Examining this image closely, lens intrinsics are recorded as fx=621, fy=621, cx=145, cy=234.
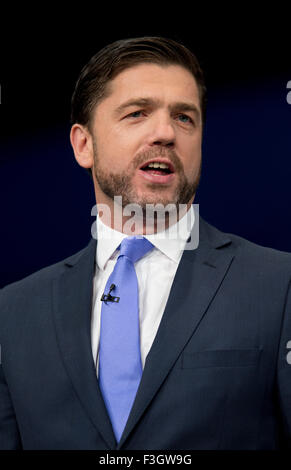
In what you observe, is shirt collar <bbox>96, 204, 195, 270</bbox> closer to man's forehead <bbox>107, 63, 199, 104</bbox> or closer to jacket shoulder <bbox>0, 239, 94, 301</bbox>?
jacket shoulder <bbox>0, 239, 94, 301</bbox>

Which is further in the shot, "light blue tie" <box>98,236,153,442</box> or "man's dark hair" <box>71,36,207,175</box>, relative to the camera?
"man's dark hair" <box>71,36,207,175</box>

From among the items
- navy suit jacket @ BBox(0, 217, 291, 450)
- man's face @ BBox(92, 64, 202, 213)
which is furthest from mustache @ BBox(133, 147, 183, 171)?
navy suit jacket @ BBox(0, 217, 291, 450)

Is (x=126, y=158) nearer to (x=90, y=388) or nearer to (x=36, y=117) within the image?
(x=90, y=388)

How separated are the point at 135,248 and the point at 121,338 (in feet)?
0.88

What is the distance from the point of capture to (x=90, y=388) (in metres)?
1.62

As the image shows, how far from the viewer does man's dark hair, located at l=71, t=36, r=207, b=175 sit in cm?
185

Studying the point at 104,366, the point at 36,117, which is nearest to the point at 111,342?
the point at 104,366

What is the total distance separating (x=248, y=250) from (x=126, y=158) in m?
0.45

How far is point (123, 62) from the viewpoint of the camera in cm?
186

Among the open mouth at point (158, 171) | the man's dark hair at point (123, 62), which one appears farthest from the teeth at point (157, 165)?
the man's dark hair at point (123, 62)

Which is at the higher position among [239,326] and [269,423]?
[239,326]

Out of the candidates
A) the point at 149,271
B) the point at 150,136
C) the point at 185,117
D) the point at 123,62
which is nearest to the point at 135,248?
the point at 149,271

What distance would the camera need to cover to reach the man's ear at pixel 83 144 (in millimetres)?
2006

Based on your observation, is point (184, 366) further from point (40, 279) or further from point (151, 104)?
point (151, 104)
